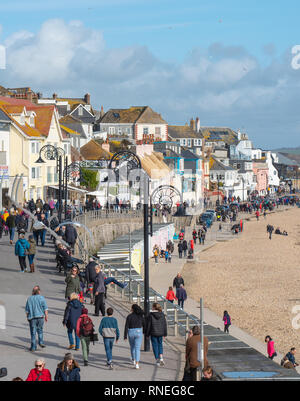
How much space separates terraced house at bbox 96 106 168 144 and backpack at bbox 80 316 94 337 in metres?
84.4

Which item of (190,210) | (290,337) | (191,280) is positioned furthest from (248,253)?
(290,337)

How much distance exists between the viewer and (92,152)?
214ft

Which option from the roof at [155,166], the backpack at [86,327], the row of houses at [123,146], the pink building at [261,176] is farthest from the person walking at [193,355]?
the pink building at [261,176]

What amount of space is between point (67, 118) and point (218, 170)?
112 ft

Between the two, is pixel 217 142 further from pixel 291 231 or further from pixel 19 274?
pixel 19 274

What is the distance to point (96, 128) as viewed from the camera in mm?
98375

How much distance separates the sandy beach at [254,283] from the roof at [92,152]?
50.6 feet

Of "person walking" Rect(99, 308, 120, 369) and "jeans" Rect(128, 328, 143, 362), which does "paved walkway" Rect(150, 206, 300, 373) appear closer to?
"jeans" Rect(128, 328, 143, 362)

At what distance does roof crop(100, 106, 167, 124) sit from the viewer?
97.8m

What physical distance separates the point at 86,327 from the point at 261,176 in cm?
12018

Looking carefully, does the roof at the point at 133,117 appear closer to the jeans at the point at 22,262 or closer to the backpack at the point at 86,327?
the jeans at the point at 22,262

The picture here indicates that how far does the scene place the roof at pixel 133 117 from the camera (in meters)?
97.8

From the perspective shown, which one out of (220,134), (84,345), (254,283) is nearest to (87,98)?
(220,134)

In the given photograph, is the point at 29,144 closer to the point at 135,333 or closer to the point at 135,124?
the point at 135,333
